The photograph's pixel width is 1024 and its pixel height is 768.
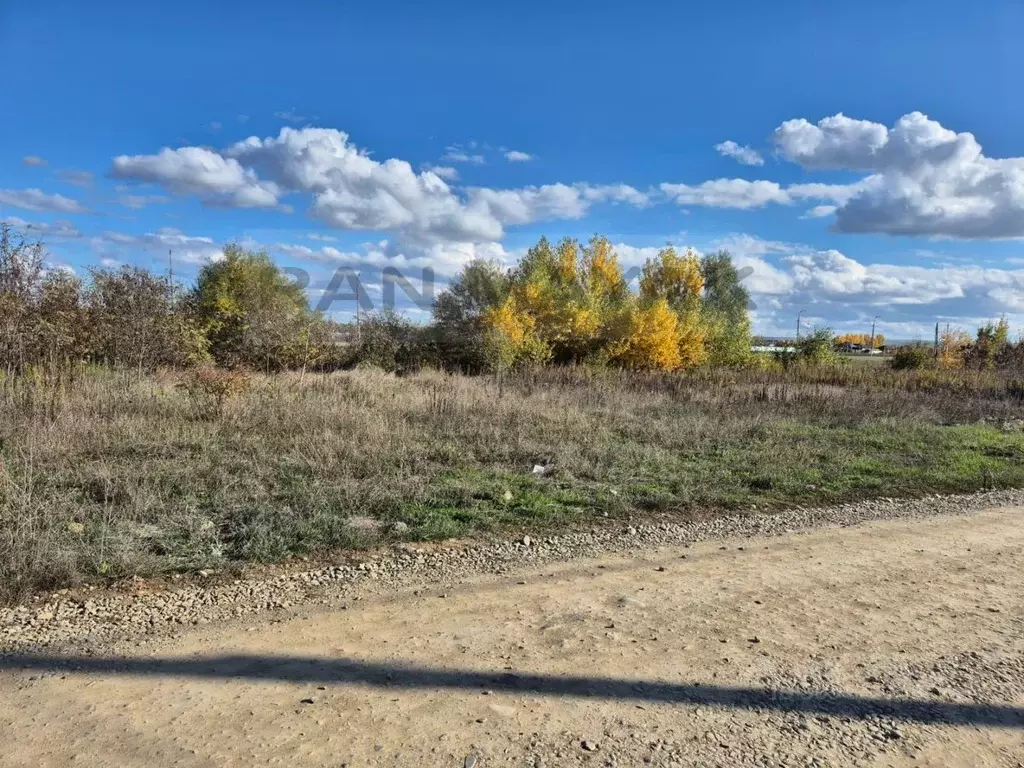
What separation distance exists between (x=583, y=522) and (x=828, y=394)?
14512mm

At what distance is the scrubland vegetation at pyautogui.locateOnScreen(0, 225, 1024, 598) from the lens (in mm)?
5664

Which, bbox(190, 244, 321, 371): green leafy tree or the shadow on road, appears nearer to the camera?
the shadow on road

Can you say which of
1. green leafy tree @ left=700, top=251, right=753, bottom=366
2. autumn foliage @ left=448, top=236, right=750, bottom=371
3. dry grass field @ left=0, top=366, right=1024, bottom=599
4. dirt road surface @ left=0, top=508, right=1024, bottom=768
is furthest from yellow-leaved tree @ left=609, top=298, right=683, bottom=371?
dirt road surface @ left=0, top=508, right=1024, bottom=768

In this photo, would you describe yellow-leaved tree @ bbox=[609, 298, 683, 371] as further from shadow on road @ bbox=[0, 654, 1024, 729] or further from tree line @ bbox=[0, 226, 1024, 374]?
shadow on road @ bbox=[0, 654, 1024, 729]

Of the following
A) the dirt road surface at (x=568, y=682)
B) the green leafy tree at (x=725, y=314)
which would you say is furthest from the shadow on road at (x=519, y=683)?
the green leafy tree at (x=725, y=314)

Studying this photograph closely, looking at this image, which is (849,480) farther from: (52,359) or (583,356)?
(583,356)

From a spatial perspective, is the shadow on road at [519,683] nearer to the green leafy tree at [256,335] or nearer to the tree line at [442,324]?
the tree line at [442,324]

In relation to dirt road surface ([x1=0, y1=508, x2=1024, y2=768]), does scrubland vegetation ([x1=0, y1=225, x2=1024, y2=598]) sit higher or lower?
higher

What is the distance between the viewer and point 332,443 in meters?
8.73

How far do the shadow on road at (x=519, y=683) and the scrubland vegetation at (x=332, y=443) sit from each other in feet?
4.67

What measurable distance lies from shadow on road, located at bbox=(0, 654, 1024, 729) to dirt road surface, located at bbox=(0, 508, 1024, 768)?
0.01 meters

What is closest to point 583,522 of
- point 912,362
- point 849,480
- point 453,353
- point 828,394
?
point 849,480

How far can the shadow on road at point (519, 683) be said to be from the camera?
3.17 m

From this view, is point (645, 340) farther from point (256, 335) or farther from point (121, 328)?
point (121, 328)
